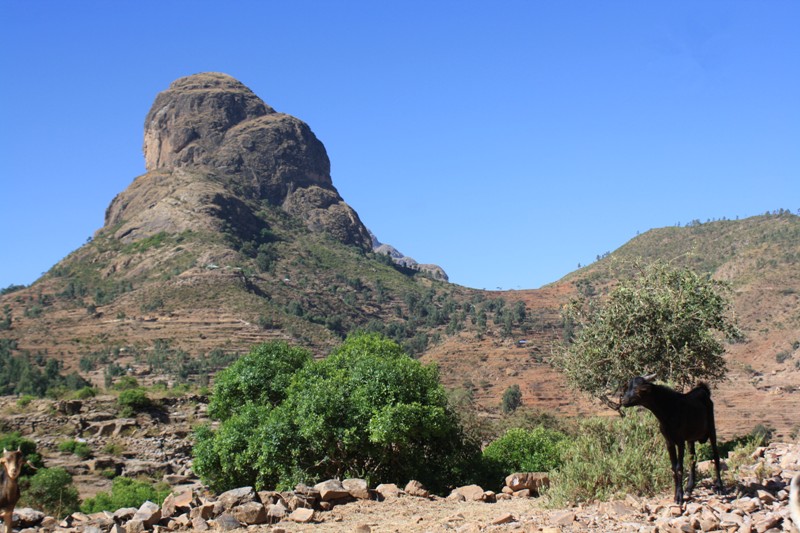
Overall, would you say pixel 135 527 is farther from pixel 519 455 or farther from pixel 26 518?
pixel 519 455

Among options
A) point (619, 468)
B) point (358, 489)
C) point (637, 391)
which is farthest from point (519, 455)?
point (637, 391)

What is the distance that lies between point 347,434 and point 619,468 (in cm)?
891

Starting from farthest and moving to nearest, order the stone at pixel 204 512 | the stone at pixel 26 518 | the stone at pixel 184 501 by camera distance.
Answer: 1. the stone at pixel 184 501
2. the stone at pixel 26 518
3. the stone at pixel 204 512

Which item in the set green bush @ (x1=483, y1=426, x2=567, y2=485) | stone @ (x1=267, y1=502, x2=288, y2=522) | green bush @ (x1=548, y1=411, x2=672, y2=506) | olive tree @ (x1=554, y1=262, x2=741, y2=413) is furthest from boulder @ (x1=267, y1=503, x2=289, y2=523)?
green bush @ (x1=483, y1=426, x2=567, y2=485)

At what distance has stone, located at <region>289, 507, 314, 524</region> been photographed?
42.5 ft

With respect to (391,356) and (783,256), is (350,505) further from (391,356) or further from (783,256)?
(783,256)

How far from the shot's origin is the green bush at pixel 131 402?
5441cm

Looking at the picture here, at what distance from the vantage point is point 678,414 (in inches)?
446

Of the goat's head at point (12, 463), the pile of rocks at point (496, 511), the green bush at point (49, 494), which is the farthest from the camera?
the green bush at point (49, 494)

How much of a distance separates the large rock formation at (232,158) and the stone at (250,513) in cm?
10961

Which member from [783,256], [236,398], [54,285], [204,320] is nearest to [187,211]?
[54,285]

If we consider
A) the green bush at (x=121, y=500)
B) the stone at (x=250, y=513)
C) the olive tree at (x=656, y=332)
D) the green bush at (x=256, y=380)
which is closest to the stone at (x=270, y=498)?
the stone at (x=250, y=513)

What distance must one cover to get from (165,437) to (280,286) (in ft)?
166

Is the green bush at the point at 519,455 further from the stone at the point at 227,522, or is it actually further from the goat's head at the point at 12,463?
the goat's head at the point at 12,463
